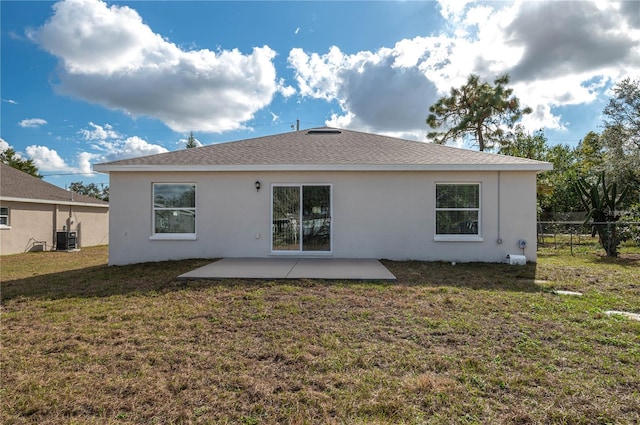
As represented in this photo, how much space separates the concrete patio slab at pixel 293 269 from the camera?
6.98m

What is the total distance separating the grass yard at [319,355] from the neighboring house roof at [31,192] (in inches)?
472

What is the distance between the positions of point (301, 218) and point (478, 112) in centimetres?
1847

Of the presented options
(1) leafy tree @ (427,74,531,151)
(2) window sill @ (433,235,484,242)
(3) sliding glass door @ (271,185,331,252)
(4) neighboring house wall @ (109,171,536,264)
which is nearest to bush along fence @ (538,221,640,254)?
(4) neighboring house wall @ (109,171,536,264)

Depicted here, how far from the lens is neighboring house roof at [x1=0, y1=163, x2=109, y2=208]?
14.7 metres

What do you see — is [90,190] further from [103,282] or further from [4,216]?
[103,282]

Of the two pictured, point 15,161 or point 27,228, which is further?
point 15,161

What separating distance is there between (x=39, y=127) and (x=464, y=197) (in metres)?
29.4

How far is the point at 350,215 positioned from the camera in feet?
31.1

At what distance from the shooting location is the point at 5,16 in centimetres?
1061

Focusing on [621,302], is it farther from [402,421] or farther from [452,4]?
[452,4]

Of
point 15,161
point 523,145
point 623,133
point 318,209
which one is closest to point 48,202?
point 318,209

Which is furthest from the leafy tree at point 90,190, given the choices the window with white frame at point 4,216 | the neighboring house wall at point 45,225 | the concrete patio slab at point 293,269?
the concrete patio slab at point 293,269

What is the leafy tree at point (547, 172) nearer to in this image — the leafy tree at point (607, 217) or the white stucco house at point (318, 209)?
the leafy tree at point (607, 217)

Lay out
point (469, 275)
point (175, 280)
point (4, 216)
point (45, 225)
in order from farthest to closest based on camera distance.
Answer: point (45, 225), point (4, 216), point (469, 275), point (175, 280)
